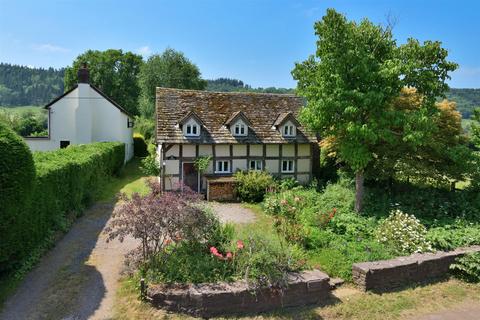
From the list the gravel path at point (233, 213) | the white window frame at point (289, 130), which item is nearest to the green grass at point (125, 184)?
the gravel path at point (233, 213)

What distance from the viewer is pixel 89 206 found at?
701 inches

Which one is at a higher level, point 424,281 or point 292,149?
point 292,149

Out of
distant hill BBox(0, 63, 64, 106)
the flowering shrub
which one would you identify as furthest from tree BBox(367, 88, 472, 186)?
distant hill BBox(0, 63, 64, 106)

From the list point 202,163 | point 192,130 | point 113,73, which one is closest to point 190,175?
point 202,163

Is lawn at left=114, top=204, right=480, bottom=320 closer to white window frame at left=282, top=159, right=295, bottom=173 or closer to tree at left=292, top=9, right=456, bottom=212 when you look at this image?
tree at left=292, top=9, right=456, bottom=212

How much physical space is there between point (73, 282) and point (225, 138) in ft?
43.8

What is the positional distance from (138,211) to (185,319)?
113 inches

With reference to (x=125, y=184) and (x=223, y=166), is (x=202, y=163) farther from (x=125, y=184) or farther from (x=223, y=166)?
(x=125, y=184)

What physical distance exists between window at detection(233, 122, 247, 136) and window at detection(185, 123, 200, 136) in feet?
7.83

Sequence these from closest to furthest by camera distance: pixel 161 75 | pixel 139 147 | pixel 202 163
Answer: pixel 202 163, pixel 139 147, pixel 161 75

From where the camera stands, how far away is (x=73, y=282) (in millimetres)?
9805

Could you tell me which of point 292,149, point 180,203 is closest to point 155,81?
point 292,149

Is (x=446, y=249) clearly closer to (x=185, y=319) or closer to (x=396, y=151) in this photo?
(x=396, y=151)

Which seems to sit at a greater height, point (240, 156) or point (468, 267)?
point (240, 156)
